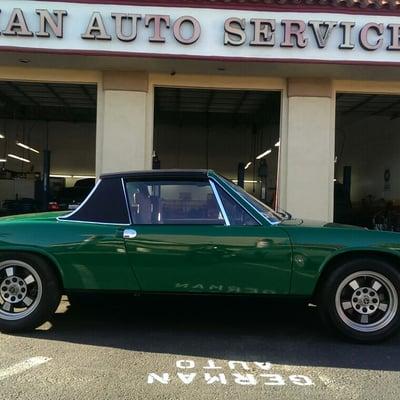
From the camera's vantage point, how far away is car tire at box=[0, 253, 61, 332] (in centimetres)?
538

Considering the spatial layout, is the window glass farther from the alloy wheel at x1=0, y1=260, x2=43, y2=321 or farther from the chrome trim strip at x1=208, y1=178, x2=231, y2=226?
the chrome trim strip at x1=208, y1=178, x2=231, y2=226

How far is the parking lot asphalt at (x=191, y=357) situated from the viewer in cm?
407

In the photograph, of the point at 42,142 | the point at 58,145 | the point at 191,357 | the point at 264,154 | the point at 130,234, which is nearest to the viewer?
the point at 191,357

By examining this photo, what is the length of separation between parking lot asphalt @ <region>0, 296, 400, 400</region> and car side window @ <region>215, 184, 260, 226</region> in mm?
1111

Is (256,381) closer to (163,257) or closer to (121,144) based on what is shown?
(163,257)

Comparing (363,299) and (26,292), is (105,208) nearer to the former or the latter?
(26,292)

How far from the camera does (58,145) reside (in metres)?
25.3

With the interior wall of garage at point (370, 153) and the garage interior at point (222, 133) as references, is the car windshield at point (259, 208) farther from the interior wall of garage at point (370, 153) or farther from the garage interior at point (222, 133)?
the interior wall of garage at point (370, 153)

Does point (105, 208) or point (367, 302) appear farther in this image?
point (105, 208)

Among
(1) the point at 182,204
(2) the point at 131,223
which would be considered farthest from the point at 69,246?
(1) the point at 182,204

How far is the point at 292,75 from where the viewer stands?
1019 centimetres

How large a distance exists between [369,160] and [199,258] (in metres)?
17.1

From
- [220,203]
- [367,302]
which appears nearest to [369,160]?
[367,302]

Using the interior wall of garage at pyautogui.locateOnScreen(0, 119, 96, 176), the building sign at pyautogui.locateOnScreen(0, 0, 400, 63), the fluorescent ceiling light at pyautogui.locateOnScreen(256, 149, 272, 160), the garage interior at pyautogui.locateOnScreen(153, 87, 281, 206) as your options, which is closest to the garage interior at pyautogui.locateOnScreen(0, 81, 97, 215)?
the interior wall of garage at pyautogui.locateOnScreen(0, 119, 96, 176)
